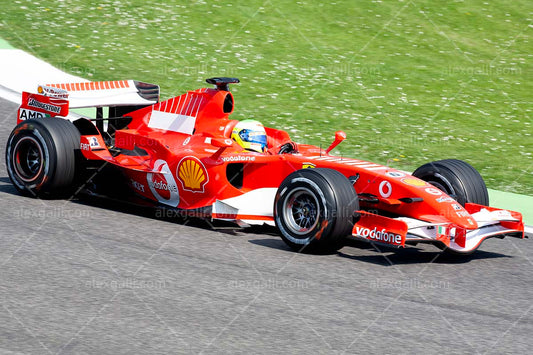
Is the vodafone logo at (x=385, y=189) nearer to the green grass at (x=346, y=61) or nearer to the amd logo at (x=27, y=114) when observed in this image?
the green grass at (x=346, y=61)

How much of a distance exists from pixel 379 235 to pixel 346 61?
9.81m

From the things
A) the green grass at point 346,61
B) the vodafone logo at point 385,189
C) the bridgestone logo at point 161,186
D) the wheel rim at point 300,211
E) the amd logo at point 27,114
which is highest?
the vodafone logo at point 385,189

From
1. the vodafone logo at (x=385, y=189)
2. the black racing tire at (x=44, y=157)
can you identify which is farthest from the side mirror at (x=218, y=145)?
the black racing tire at (x=44, y=157)

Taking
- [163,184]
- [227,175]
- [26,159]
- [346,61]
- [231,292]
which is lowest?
[346,61]

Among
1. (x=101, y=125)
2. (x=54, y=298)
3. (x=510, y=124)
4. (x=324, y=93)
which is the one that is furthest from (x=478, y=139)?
(x=54, y=298)

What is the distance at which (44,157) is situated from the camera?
7832 mm

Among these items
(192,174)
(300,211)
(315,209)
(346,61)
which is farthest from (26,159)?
(346,61)

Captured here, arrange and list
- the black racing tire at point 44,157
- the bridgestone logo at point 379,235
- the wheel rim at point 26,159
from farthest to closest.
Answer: the wheel rim at point 26,159, the black racing tire at point 44,157, the bridgestone logo at point 379,235

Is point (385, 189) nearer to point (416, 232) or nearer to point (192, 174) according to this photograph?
point (416, 232)

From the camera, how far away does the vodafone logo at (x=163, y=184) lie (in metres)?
7.57

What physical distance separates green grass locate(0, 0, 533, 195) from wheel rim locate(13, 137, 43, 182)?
4.51 metres

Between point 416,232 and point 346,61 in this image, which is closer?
point 416,232

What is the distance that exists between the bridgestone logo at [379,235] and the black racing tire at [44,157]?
3.05 metres

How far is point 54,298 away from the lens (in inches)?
209
